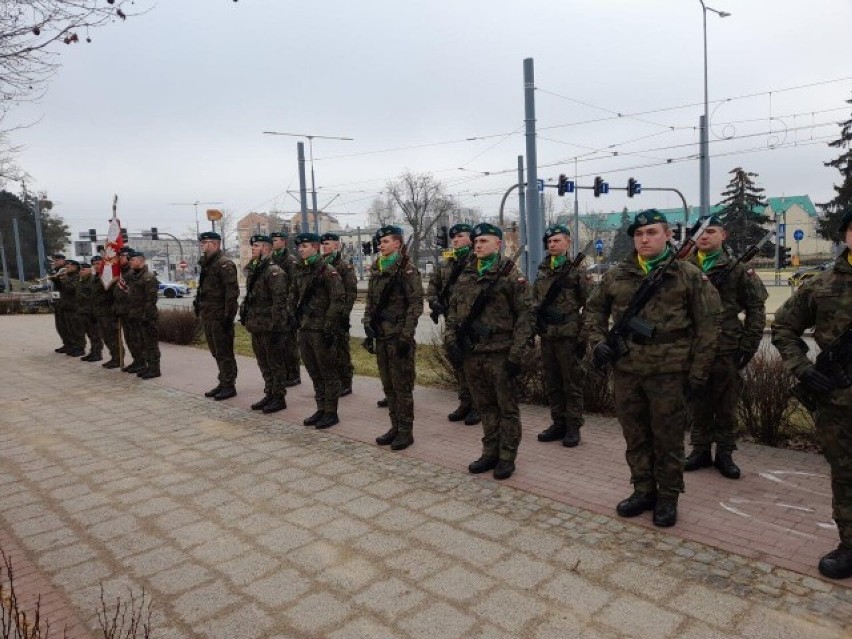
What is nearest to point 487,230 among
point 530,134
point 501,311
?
point 501,311

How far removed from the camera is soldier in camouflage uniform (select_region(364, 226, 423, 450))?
19.3ft

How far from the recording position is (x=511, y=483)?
4887 mm

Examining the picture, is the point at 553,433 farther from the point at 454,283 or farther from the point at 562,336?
the point at 454,283

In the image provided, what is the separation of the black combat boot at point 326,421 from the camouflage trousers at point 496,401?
2249mm

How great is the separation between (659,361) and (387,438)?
3025 mm

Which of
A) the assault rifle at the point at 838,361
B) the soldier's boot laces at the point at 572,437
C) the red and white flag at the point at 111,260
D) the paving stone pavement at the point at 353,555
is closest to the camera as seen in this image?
the paving stone pavement at the point at 353,555

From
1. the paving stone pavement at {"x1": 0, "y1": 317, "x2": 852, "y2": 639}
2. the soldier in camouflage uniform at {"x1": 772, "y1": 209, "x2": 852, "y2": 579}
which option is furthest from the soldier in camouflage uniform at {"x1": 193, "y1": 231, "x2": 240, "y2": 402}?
the soldier in camouflage uniform at {"x1": 772, "y1": 209, "x2": 852, "y2": 579}

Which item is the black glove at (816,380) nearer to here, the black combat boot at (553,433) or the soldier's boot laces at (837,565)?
the soldier's boot laces at (837,565)

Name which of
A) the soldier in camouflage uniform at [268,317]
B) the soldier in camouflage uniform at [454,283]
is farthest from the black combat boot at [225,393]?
the soldier in camouflage uniform at [454,283]

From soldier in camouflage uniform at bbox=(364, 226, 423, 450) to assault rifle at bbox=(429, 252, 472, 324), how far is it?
2.75ft

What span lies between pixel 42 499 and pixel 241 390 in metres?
4.06

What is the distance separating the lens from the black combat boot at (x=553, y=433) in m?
6.02

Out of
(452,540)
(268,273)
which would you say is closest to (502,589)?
(452,540)

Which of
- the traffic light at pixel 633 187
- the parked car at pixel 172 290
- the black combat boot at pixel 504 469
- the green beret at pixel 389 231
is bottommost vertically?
the black combat boot at pixel 504 469
